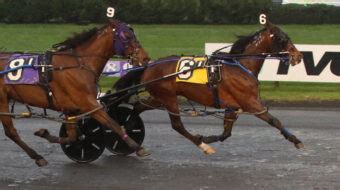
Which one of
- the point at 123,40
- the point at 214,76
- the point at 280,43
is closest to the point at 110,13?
the point at 123,40

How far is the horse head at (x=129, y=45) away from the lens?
7578 millimetres

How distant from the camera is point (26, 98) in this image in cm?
765

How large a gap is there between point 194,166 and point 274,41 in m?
2.00

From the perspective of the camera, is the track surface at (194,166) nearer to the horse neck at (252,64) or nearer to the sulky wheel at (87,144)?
the sulky wheel at (87,144)

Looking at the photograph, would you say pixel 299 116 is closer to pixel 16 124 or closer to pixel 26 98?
pixel 16 124

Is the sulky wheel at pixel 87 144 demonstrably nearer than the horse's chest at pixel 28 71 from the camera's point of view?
No

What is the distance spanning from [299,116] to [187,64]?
15.5ft

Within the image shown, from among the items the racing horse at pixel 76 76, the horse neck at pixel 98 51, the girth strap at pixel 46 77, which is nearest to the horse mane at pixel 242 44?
the racing horse at pixel 76 76

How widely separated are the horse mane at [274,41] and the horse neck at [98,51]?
186cm

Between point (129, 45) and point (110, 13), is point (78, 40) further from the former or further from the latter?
point (129, 45)

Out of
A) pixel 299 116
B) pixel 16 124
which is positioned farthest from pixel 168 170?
pixel 299 116

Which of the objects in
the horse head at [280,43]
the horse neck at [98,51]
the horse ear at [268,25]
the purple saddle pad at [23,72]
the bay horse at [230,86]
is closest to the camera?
the purple saddle pad at [23,72]

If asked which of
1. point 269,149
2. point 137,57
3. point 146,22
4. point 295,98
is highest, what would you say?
point 137,57

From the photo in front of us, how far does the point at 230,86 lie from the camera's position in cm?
821
